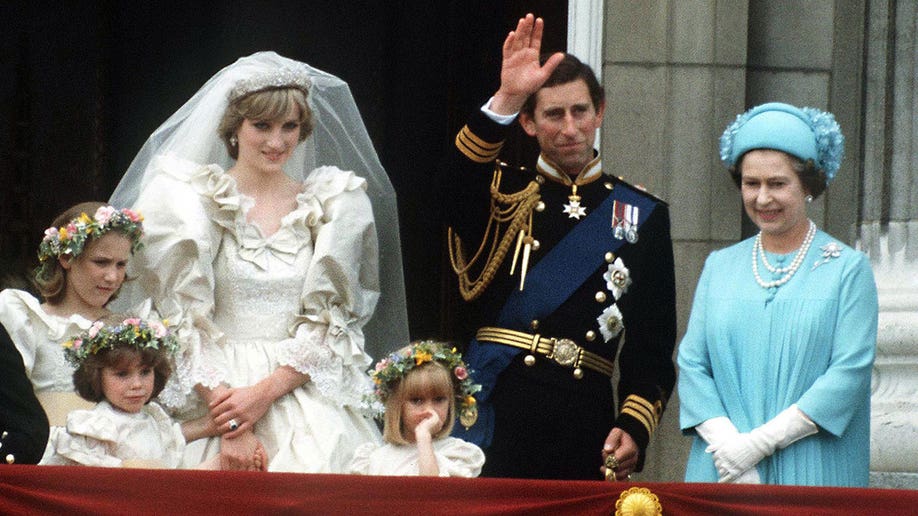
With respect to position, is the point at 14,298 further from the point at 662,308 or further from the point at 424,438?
the point at 662,308

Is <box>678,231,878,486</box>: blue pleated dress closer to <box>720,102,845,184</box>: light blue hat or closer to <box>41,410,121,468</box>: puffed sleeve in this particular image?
<box>720,102,845,184</box>: light blue hat

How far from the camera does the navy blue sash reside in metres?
5.32

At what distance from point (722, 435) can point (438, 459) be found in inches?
27.6

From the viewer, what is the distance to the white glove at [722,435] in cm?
491

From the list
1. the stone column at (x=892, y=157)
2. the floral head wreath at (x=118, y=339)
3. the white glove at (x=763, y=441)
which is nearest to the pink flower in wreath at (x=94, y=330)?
the floral head wreath at (x=118, y=339)

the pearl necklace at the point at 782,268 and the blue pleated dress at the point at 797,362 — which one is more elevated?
the pearl necklace at the point at 782,268

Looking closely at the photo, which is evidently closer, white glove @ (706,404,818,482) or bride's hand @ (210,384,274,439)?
white glove @ (706,404,818,482)

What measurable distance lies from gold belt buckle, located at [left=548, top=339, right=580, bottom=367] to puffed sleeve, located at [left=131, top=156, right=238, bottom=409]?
0.87m

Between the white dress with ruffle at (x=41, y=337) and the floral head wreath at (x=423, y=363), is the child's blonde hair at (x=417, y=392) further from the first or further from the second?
the white dress with ruffle at (x=41, y=337)

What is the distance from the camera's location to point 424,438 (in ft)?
16.4

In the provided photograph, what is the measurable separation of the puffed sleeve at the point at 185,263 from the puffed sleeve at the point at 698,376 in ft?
3.95

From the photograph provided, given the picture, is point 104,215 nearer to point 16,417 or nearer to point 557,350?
point 16,417

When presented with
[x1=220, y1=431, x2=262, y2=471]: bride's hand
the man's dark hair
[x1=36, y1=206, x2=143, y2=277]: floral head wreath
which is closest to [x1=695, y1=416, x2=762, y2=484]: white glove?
the man's dark hair

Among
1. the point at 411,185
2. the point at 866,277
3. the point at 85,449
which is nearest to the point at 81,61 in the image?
the point at 411,185
